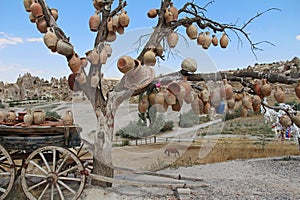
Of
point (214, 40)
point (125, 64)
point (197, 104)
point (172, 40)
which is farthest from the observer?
point (214, 40)

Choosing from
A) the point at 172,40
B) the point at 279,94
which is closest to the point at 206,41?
the point at 172,40

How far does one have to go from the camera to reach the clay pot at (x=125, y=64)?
89.0 inches

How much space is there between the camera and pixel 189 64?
241 centimetres

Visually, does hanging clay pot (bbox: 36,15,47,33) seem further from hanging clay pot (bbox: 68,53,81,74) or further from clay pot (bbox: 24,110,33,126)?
clay pot (bbox: 24,110,33,126)

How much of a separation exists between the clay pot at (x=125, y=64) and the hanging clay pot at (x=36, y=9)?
1.27 m

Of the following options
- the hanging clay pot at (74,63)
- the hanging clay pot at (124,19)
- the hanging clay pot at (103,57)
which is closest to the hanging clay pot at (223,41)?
the hanging clay pot at (124,19)

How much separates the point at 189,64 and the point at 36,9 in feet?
5.54

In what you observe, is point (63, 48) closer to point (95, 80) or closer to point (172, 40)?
point (95, 80)

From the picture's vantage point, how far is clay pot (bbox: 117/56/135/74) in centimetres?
226

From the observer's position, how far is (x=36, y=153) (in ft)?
10.2

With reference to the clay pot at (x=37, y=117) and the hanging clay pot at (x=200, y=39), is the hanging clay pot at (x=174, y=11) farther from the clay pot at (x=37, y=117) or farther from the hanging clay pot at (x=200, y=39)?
the clay pot at (x=37, y=117)

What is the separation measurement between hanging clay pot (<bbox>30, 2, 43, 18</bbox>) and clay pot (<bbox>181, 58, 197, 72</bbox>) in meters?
1.59

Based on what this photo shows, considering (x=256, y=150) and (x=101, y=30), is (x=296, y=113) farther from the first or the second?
(x=256, y=150)

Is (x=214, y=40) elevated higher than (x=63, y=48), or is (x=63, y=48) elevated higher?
(x=214, y=40)
